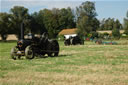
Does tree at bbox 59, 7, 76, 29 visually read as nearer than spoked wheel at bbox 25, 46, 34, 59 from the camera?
No

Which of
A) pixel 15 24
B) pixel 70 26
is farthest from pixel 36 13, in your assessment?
pixel 15 24

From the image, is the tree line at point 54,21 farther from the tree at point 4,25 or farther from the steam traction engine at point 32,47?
the steam traction engine at point 32,47

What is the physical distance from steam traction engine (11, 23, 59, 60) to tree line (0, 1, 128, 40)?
57.9 metres

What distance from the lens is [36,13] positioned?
128875mm

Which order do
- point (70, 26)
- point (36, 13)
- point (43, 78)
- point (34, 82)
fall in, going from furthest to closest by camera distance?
point (36, 13), point (70, 26), point (43, 78), point (34, 82)

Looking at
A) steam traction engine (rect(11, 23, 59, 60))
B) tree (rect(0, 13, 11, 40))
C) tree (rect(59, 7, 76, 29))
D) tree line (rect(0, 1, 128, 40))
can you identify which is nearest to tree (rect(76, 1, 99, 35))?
tree line (rect(0, 1, 128, 40))

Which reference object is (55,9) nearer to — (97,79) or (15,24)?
(15,24)

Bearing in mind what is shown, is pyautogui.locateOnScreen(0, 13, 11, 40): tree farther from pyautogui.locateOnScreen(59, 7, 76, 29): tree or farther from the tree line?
pyautogui.locateOnScreen(59, 7, 76, 29): tree

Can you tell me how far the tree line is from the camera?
83250 mm

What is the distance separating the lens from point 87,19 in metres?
83.5

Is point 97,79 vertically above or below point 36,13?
below

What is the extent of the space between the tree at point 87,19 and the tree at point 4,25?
24736mm

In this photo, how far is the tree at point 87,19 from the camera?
8269cm

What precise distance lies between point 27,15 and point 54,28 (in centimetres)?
1646
